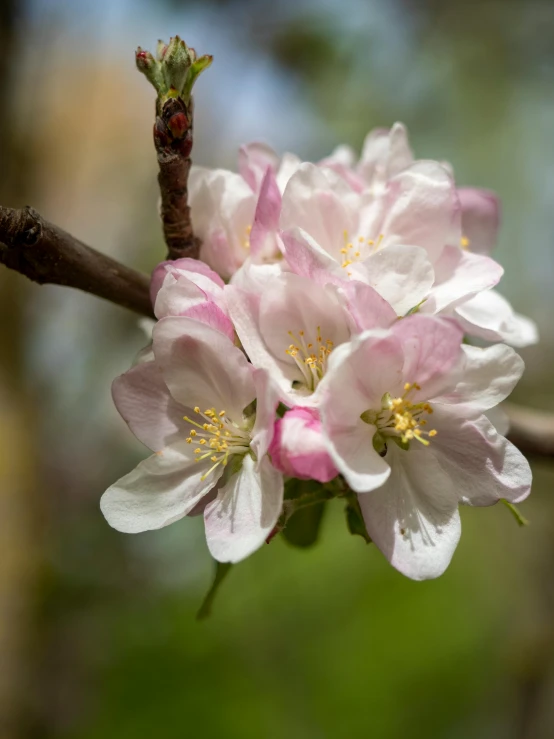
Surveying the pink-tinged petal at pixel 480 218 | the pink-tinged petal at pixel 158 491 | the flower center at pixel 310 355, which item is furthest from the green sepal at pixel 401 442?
the pink-tinged petal at pixel 480 218

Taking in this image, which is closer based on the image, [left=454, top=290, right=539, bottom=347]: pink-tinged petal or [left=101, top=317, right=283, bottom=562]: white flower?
[left=101, top=317, right=283, bottom=562]: white flower

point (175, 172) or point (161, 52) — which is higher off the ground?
point (161, 52)

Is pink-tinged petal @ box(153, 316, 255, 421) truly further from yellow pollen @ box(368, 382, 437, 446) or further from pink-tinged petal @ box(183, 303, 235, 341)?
yellow pollen @ box(368, 382, 437, 446)

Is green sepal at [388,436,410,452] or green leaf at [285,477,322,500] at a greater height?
green sepal at [388,436,410,452]

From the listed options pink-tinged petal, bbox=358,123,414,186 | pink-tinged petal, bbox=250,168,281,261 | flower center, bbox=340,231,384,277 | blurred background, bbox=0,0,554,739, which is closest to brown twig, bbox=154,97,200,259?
pink-tinged petal, bbox=250,168,281,261

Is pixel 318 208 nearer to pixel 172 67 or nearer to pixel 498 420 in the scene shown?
pixel 172 67

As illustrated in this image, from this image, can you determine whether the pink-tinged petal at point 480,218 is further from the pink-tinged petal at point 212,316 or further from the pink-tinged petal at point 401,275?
the pink-tinged petal at point 212,316

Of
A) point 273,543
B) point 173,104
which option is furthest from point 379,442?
point 273,543
